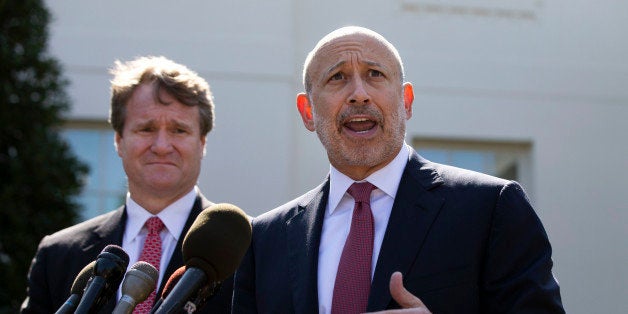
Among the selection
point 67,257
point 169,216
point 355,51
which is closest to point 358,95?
point 355,51

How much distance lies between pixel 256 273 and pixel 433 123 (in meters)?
5.61

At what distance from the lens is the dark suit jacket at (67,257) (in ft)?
11.6

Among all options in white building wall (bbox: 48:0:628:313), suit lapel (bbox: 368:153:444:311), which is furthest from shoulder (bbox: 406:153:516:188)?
white building wall (bbox: 48:0:628:313)

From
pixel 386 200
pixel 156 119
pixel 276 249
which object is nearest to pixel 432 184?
pixel 386 200

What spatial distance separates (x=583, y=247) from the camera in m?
8.29

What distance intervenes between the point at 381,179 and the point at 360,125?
0.62ft

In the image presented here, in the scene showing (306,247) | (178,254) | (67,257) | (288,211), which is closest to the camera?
(306,247)

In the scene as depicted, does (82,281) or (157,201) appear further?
(157,201)

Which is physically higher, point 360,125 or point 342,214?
point 360,125

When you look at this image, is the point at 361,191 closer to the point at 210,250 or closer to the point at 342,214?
the point at 342,214

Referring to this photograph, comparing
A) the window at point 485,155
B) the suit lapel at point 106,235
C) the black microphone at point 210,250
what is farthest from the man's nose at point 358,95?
the window at point 485,155

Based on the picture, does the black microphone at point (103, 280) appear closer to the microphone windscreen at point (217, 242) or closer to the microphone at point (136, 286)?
the microphone at point (136, 286)

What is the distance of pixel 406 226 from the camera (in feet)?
8.71

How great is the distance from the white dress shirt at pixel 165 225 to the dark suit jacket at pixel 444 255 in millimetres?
760
